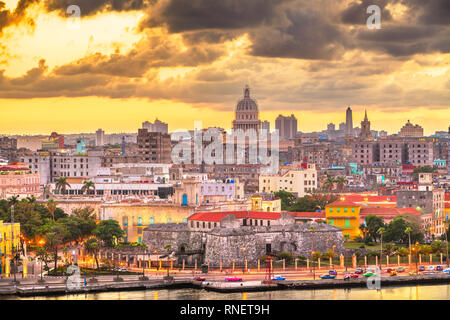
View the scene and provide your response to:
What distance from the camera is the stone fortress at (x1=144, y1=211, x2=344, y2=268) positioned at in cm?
6309

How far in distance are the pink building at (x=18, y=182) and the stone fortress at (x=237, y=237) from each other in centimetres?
2858

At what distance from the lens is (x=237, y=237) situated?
63.1m

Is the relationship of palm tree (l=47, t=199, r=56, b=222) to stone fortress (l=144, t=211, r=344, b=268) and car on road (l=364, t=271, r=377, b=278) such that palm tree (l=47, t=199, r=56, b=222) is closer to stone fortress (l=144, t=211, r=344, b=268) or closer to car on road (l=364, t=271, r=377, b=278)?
stone fortress (l=144, t=211, r=344, b=268)

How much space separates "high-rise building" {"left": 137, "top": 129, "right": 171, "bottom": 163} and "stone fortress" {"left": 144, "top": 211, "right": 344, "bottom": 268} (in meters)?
92.7

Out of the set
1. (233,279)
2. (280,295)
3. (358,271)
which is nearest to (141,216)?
(233,279)

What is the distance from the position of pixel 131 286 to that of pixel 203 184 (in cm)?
3329

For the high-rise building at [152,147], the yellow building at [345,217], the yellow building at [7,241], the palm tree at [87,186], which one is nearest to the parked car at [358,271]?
the yellow building at [345,217]

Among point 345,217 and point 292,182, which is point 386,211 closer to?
point 345,217

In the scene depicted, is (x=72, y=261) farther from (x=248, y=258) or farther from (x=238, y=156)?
(x=238, y=156)

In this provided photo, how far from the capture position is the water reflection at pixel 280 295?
55.7m

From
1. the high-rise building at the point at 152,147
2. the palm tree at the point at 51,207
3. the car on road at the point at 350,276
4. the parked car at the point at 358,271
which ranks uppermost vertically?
the high-rise building at the point at 152,147

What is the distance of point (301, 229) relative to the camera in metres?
65.9

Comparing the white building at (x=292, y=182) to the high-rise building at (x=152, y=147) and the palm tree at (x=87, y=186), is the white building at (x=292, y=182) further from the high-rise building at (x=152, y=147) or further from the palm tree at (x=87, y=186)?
the high-rise building at (x=152, y=147)

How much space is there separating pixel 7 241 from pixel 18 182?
39416mm
